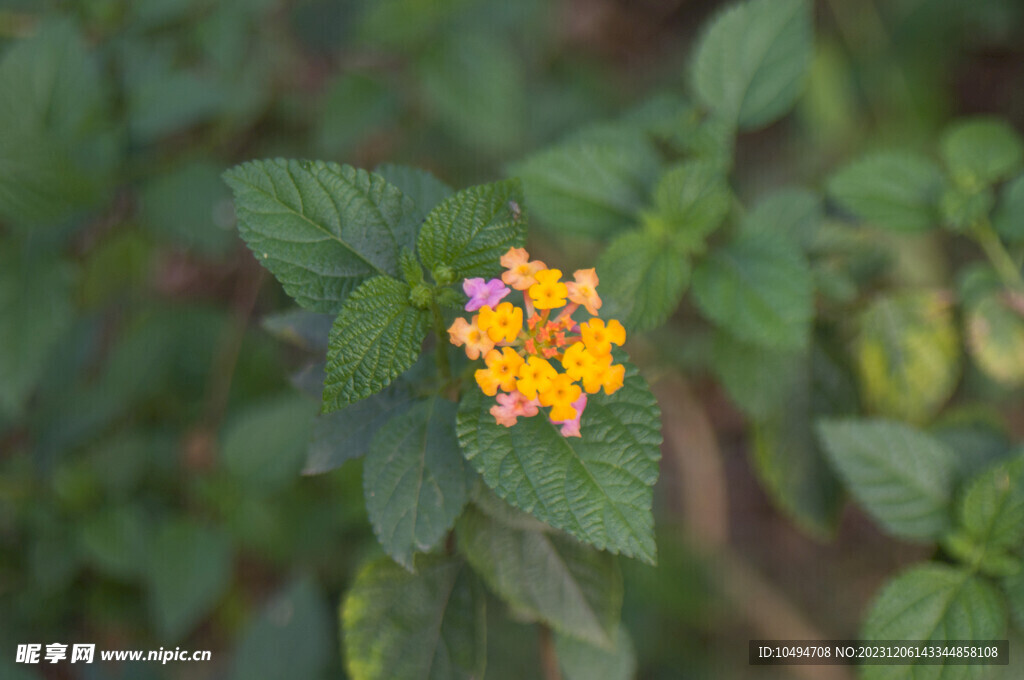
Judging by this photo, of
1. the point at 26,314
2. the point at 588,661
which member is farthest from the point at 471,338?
the point at 26,314

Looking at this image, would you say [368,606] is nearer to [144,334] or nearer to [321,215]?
[321,215]

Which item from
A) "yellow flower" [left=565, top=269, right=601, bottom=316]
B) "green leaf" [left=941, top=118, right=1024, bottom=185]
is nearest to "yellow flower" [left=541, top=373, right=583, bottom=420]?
"yellow flower" [left=565, top=269, right=601, bottom=316]

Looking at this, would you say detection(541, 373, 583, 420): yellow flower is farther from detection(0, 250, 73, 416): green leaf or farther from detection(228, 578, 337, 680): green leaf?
detection(0, 250, 73, 416): green leaf

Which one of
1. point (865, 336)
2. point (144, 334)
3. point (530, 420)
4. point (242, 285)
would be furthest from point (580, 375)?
point (242, 285)

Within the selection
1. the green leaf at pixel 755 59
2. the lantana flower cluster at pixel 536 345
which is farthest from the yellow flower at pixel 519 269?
the green leaf at pixel 755 59

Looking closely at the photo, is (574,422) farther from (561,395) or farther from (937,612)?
(937,612)

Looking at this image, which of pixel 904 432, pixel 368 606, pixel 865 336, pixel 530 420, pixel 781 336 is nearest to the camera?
pixel 530 420

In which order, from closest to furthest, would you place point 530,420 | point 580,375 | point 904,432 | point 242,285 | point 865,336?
1. point 580,375
2. point 530,420
3. point 904,432
4. point 865,336
5. point 242,285
